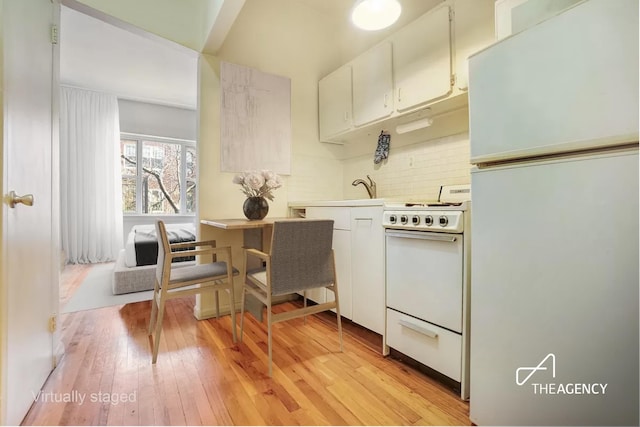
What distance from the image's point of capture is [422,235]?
1535 millimetres

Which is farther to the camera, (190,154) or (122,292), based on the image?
(190,154)

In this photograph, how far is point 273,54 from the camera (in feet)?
8.96

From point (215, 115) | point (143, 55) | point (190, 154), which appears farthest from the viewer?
point (190, 154)

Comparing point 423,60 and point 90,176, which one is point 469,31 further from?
point 90,176

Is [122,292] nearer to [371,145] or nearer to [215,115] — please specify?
[215,115]

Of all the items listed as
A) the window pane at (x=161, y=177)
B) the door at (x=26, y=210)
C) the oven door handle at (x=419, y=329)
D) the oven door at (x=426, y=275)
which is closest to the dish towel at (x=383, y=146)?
the oven door at (x=426, y=275)

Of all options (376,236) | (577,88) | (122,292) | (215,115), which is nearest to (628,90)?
(577,88)

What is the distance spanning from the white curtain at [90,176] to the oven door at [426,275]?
489 centimetres

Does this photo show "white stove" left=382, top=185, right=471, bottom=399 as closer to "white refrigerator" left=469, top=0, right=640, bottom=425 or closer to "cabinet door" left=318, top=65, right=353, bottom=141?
"white refrigerator" left=469, top=0, right=640, bottom=425

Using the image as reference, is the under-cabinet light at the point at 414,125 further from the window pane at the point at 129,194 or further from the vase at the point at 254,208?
the window pane at the point at 129,194

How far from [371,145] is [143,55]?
120 inches

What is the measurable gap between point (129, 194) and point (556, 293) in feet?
19.8

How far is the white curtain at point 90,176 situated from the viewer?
443cm

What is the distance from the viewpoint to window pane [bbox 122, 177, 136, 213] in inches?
202
